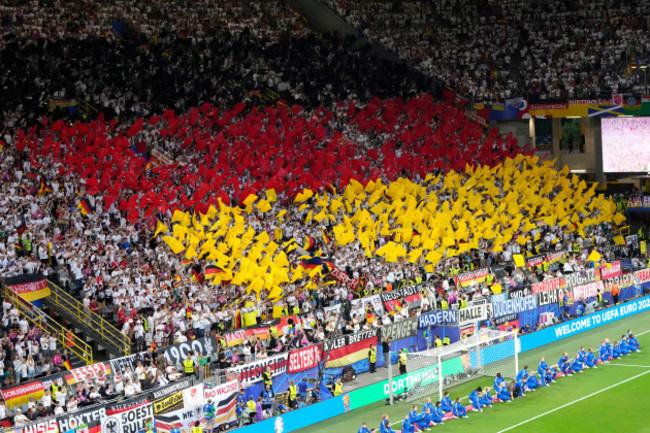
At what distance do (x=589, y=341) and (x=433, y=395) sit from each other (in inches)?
372

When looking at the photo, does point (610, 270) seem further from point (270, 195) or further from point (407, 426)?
point (407, 426)

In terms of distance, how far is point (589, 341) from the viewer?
120 ft

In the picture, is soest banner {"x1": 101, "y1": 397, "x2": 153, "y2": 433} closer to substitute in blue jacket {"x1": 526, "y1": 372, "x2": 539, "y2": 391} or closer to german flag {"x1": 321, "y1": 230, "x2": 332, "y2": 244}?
substitute in blue jacket {"x1": 526, "y1": 372, "x2": 539, "y2": 391}

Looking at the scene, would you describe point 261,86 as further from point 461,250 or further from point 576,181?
point 576,181

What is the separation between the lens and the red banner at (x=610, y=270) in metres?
39.7

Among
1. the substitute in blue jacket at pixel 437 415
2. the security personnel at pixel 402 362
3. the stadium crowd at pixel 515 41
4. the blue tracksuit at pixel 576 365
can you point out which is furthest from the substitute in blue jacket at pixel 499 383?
the stadium crowd at pixel 515 41

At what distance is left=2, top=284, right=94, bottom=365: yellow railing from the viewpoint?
2797 cm

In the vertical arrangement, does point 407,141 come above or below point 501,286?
above

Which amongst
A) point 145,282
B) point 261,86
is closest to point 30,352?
point 145,282

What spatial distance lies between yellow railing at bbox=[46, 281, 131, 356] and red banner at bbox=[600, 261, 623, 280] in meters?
20.1

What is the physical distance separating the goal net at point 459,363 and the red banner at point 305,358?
271cm

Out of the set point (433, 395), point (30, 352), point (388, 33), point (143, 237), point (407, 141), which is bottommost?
point (433, 395)

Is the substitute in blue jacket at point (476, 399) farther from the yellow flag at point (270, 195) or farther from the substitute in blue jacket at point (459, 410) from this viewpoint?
the yellow flag at point (270, 195)

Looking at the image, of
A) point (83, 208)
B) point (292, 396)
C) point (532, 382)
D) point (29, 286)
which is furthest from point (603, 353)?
point (29, 286)
